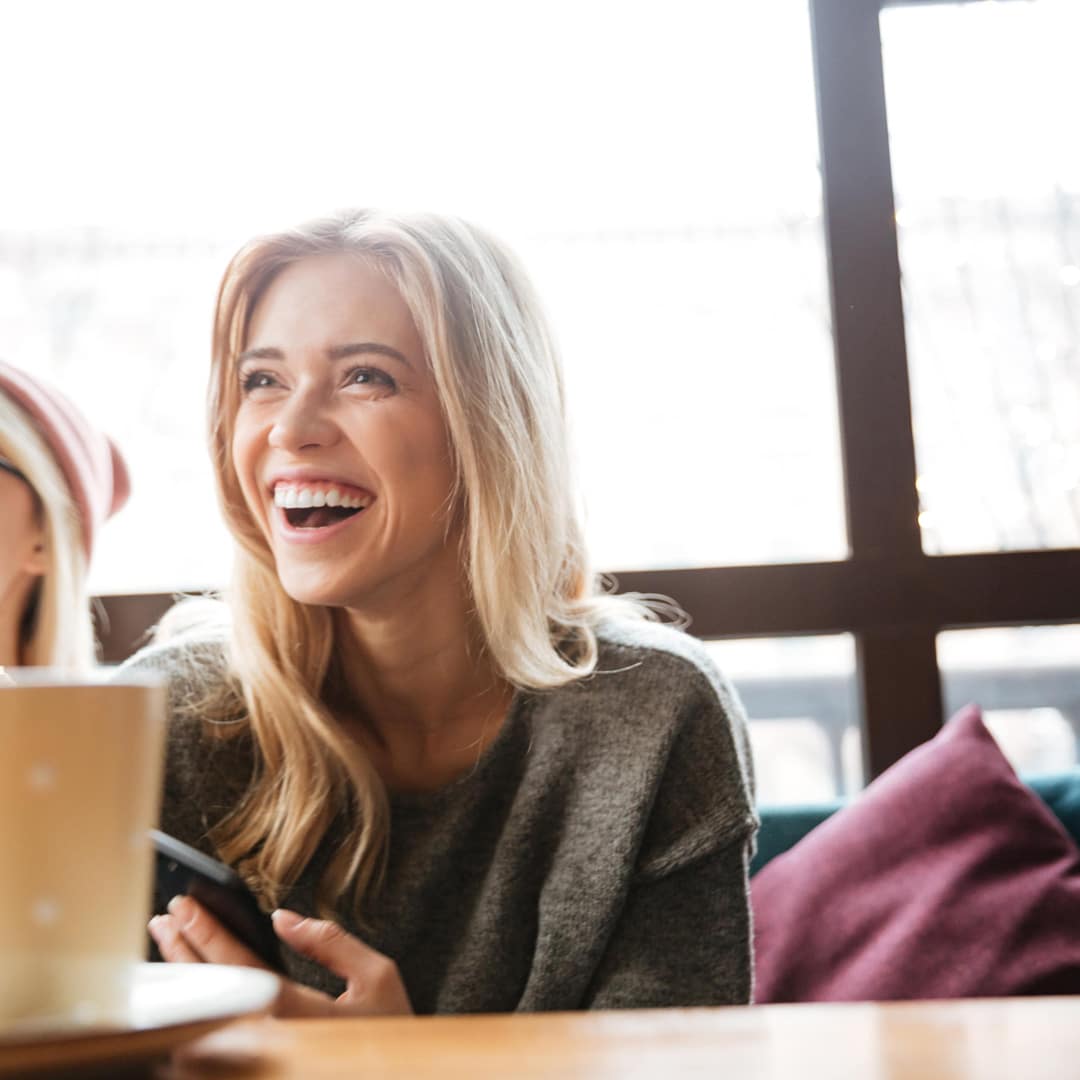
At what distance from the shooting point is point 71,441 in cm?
160

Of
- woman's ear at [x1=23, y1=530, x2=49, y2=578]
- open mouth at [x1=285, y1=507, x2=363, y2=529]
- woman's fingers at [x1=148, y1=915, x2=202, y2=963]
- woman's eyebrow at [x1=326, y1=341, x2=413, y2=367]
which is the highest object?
woman's eyebrow at [x1=326, y1=341, x2=413, y2=367]

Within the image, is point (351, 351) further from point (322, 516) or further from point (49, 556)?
point (49, 556)

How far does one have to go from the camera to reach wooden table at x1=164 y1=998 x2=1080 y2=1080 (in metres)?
0.36

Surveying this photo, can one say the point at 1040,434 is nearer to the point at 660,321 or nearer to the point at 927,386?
the point at 927,386

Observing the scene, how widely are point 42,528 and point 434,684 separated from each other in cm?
53

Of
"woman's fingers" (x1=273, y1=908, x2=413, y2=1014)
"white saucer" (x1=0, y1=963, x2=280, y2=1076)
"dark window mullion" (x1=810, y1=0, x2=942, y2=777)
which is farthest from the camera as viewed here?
"dark window mullion" (x1=810, y1=0, x2=942, y2=777)

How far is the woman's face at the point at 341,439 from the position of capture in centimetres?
127

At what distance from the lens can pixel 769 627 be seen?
1999 mm

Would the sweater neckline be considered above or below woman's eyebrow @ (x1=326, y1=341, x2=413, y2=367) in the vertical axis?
below

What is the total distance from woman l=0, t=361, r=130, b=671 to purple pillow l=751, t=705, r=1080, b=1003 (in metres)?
0.89

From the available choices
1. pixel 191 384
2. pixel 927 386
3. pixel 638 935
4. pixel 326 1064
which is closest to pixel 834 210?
pixel 927 386

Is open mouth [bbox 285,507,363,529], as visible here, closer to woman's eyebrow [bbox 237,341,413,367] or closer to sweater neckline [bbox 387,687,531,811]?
woman's eyebrow [bbox 237,341,413,367]

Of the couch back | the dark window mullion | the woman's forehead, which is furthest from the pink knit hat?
the dark window mullion

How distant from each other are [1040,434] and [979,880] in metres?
0.96
